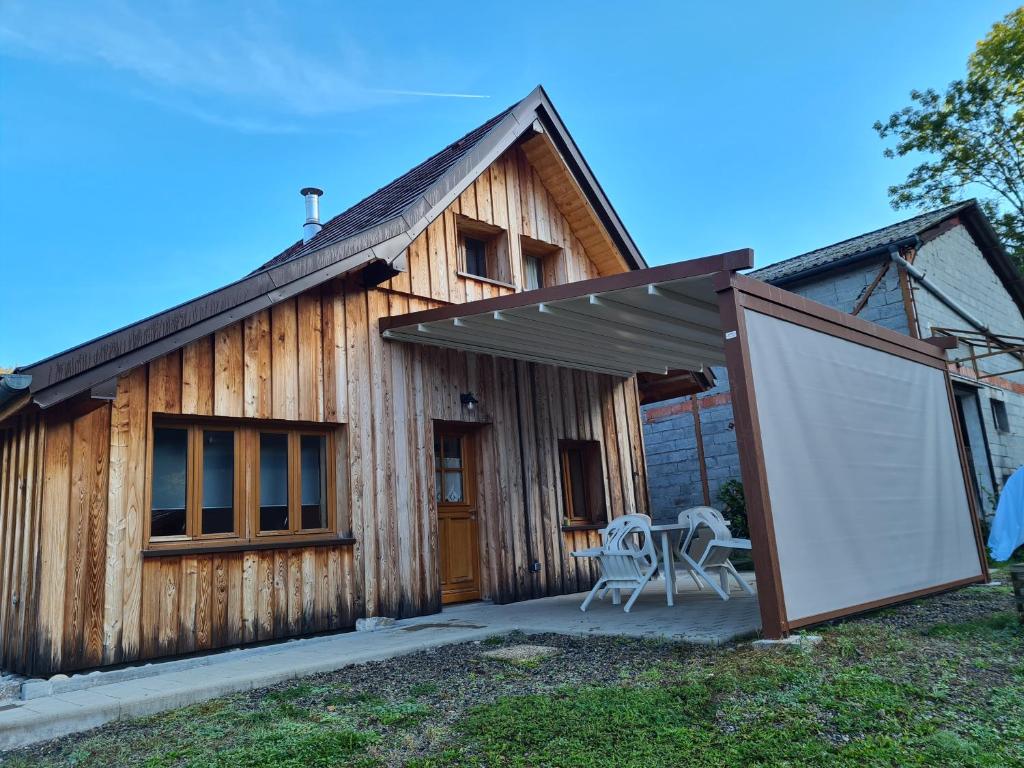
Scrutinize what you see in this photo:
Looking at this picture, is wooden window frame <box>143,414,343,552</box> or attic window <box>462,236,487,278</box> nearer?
wooden window frame <box>143,414,343,552</box>

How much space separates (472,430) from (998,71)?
786 inches

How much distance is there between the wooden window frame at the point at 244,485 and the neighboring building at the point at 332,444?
0.06 ft

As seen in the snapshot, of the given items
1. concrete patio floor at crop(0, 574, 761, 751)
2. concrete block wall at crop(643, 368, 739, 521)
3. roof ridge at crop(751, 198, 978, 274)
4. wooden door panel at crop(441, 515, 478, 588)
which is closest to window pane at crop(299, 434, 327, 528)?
concrete patio floor at crop(0, 574, 761, 751)

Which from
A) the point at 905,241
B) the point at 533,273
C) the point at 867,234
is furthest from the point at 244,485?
the point at 867,234

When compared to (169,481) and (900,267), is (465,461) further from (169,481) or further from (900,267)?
(900,267)

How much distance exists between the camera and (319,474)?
683 centimetres

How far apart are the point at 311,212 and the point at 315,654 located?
241 inches

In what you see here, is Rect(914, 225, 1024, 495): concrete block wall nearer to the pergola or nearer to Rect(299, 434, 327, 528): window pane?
the pergola

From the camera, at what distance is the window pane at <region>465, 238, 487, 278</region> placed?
9141 millimetres

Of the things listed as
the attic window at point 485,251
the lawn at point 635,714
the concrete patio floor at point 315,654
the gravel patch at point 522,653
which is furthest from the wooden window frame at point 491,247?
the lawn at point 635,714

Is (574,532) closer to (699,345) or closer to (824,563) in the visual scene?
(699,345)

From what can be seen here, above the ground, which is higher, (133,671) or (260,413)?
(260,413)

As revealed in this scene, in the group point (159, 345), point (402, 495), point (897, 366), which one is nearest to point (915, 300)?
point (897, 366)

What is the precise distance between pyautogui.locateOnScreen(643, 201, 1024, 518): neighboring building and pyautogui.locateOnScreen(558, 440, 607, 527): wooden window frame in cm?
461
